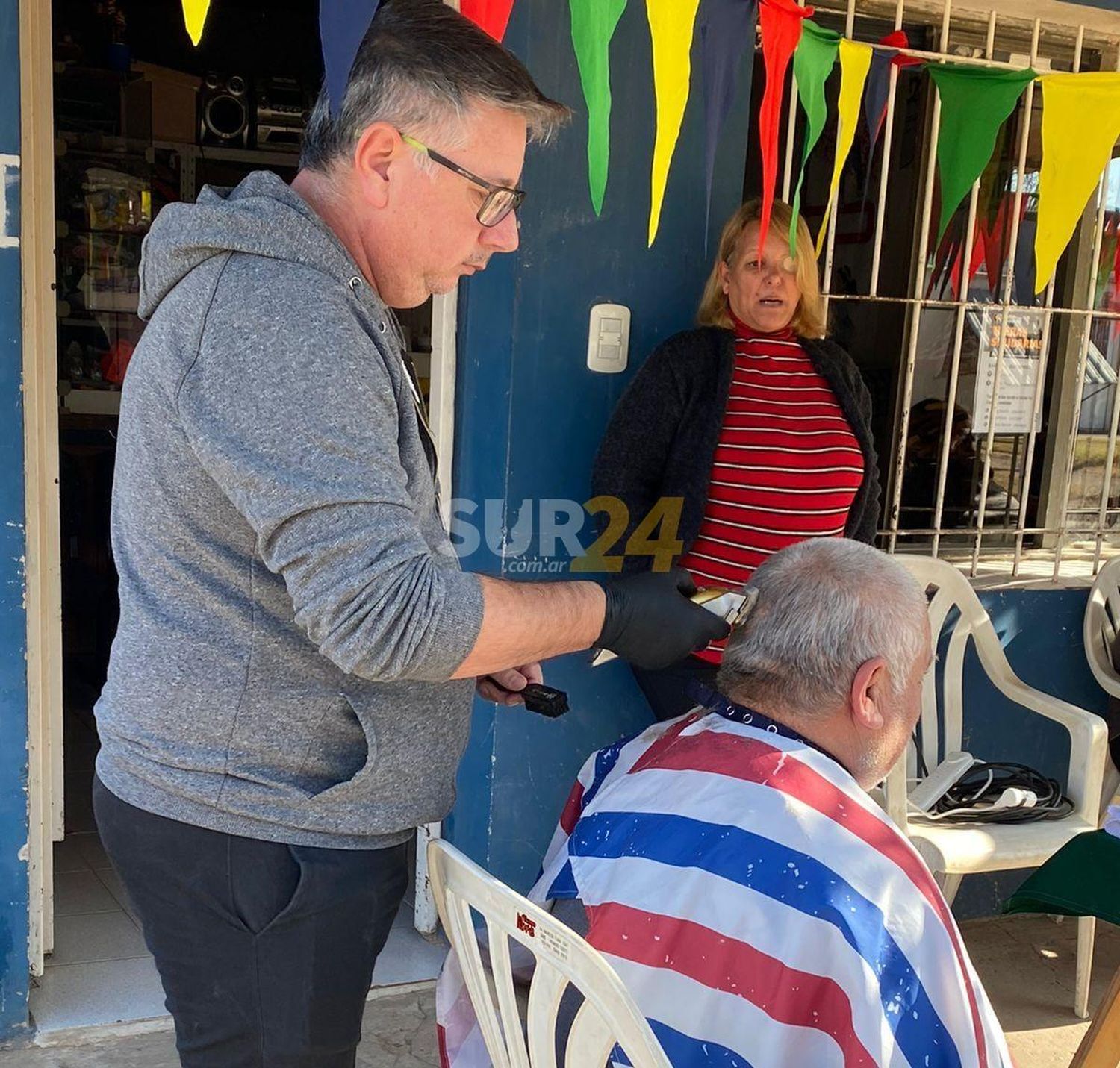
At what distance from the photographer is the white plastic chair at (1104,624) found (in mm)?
3252

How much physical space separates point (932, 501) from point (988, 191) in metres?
0.89

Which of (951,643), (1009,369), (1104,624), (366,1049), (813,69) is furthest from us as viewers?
(1009,369)

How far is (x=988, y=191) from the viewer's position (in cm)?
334

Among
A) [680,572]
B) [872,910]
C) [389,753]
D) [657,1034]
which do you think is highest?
[680,572]

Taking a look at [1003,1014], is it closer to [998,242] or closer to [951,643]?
[951,643]

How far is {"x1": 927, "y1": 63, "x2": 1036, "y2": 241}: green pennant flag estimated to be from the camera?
2693mm

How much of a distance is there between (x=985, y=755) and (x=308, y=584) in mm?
2678

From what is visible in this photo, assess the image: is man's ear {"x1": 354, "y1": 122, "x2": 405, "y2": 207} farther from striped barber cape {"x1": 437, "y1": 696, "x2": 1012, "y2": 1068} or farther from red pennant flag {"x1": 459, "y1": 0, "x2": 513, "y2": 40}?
striped barber cape {"x1": 437, "y1": 696, "x2": 1012, "y2": 1068}

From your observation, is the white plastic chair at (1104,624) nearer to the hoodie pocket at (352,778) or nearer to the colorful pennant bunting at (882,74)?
the colorful pennant bunting at (882,74)

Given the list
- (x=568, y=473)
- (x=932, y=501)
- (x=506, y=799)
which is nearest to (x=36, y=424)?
(x=568, y=473)

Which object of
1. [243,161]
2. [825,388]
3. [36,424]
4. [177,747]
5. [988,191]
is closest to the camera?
[177,747]

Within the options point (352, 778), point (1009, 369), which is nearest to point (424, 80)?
point (352, 778)

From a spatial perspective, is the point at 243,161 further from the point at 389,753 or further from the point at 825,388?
the point at 389,753

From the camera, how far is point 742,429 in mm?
2654
